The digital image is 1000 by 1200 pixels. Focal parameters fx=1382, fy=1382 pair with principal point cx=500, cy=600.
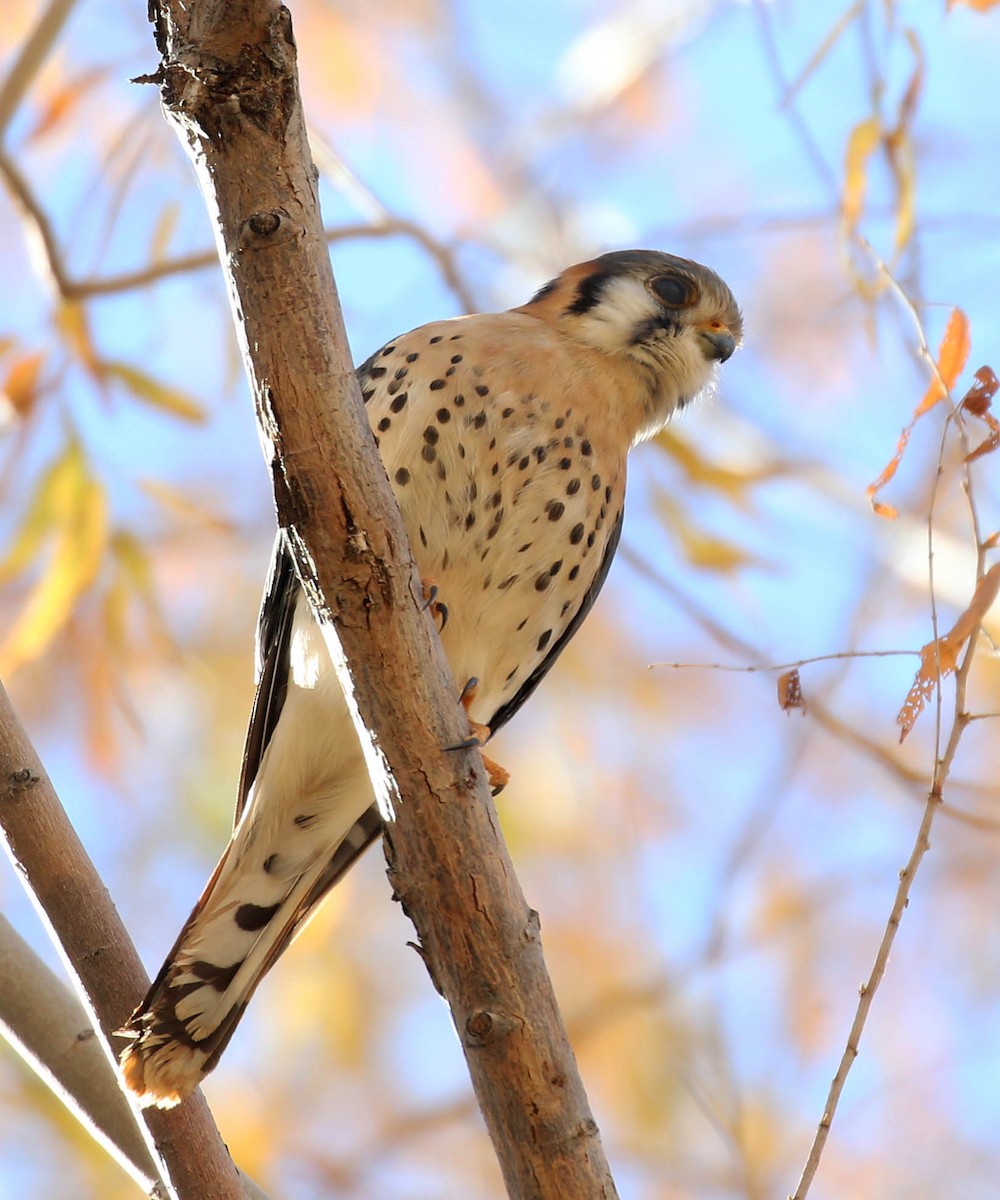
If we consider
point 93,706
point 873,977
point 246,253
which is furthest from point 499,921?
point 93,706

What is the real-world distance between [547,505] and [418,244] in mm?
1709

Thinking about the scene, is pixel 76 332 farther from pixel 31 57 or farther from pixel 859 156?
pixel 859 156

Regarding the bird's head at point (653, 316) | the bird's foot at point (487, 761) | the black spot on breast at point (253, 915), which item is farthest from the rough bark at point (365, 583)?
the bird's head at point (653, 316)

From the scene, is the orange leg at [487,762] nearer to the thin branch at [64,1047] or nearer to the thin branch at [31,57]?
the thin branch at [64,1047]

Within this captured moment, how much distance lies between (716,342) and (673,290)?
0.20m

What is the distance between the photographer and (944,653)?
216 centimetres

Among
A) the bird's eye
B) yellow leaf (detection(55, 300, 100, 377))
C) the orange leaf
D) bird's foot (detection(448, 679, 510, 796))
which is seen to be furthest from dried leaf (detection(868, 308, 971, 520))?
yellow leaf (detection(55, 300, 100, 377))

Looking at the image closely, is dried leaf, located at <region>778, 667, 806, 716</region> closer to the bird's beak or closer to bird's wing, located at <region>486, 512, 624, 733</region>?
bird's wing, located at <region>486, 512, 624, 733</region>

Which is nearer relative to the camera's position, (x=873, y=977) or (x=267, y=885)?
(x=873, y=977)

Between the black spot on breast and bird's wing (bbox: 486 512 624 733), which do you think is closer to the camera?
the black spot on breast

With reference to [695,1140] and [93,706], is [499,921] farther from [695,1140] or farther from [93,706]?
[695,1140]

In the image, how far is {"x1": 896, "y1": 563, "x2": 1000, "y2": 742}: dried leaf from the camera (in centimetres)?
211

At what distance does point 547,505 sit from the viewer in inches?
131

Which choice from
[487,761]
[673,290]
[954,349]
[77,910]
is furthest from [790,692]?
[673,290]
